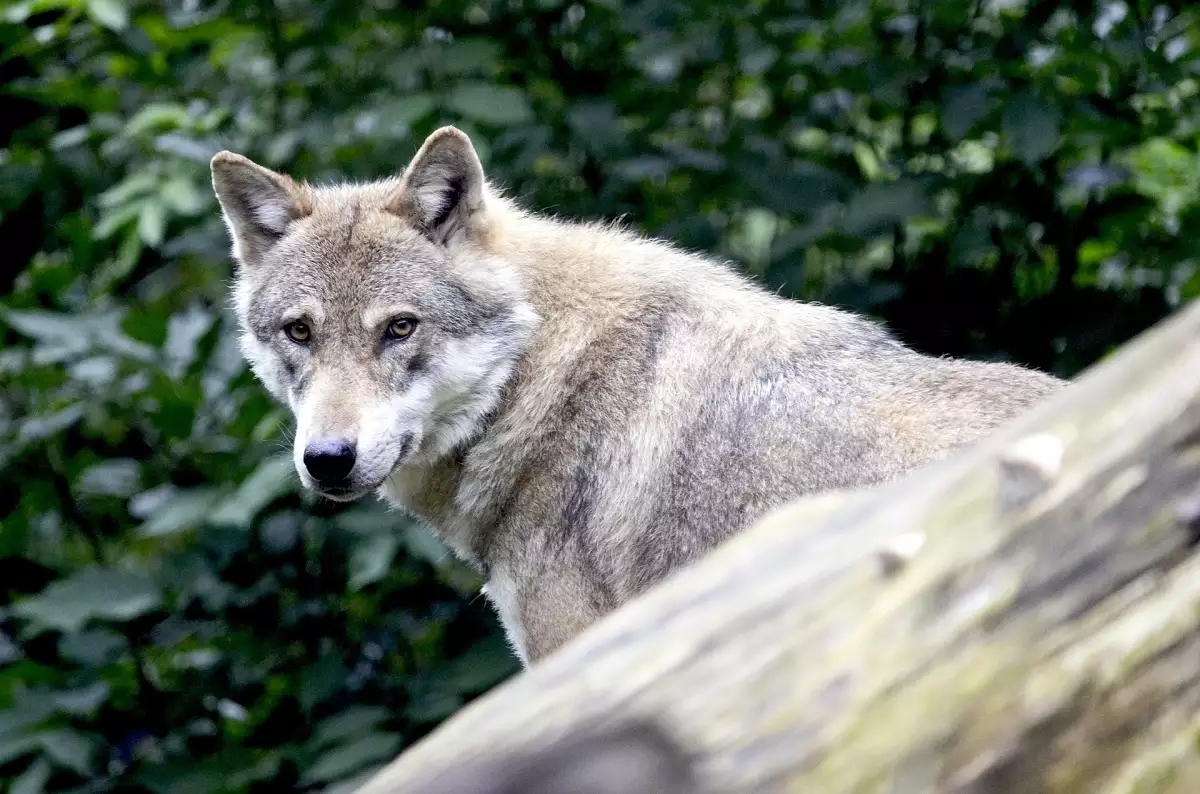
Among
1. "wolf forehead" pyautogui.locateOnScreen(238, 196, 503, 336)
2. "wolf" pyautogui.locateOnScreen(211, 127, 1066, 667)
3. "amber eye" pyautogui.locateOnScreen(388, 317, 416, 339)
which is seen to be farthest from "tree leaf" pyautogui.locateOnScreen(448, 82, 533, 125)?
"amber eye" pyautogui.locateOnScreen(388, 317, 416, 339)

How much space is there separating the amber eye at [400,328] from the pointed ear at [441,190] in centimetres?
37

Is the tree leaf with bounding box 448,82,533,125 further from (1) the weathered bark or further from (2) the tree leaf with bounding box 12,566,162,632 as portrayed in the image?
(1) the weathered bark

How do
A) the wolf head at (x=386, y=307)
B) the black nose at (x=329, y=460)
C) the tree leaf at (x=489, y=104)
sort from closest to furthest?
the black nose at (x=329, y=460) → the wolf head at (x=386, y=307) → the tree leaf at (x=489, y=104)

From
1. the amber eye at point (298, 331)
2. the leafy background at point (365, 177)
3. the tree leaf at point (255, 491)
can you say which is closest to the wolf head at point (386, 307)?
the amber eye at point (298, 331)

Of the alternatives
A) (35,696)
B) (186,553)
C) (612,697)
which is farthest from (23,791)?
(612,697)

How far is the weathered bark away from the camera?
1835 millimetres

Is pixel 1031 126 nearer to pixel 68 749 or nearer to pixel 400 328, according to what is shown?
pixel 400 328

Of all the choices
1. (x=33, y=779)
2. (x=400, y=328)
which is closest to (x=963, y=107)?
(x=400, y=328)

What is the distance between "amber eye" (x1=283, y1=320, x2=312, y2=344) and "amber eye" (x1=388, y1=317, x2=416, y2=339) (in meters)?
0.30

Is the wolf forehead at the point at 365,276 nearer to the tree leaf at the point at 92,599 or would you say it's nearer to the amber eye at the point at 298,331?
the amber eye at the point at 298,331

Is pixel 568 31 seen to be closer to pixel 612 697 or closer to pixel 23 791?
pixel 23 791

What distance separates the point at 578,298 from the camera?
14.8ft

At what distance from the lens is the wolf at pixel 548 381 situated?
152 inches

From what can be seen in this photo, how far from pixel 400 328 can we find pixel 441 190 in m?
0.55
